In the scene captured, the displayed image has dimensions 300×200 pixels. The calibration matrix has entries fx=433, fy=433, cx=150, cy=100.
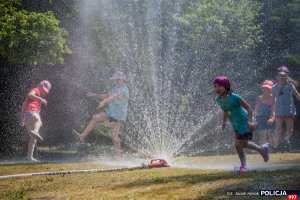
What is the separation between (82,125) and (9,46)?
12.6 ft

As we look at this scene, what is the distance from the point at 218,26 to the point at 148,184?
1001 centimetres

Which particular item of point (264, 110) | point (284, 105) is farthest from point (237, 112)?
point (284, 105)

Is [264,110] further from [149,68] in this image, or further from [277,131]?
[149,68]

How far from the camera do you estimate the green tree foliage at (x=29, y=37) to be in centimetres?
1148

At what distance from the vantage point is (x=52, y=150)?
14.4 meters

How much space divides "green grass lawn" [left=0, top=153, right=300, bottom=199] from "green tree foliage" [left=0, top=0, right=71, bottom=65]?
5.07 m

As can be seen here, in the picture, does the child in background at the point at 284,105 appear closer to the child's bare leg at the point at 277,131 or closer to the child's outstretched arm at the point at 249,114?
the child's bare leg at the point at 277,131

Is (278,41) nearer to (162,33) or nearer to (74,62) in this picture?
(162,33)

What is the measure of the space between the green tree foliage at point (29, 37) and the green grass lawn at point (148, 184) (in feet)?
16.6

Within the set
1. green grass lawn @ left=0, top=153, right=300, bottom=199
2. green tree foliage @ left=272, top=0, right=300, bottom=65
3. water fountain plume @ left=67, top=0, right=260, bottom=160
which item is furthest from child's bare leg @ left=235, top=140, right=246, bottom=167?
green tree foliage @ left=272, top=0, right=300, bottom=65

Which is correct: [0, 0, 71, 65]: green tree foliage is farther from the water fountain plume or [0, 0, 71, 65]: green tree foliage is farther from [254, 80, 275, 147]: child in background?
[254, 80, 275, 147]: child in background

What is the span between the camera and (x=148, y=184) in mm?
6180

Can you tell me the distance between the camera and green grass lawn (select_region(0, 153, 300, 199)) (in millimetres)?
5336

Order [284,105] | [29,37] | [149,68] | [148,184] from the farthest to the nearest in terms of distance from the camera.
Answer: [149,68]
[284,105]
[29,37]
[148,184]
